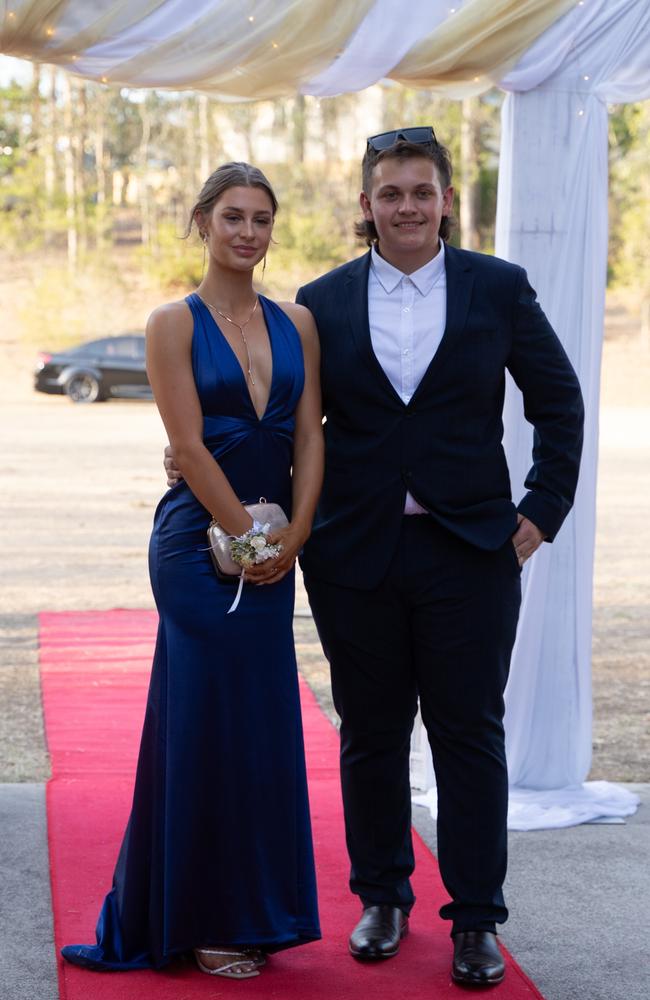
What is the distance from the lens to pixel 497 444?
3.36 meters

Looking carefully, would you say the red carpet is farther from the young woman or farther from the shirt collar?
the shirt collar

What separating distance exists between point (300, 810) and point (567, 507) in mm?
1013

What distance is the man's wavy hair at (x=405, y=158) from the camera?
3.26m

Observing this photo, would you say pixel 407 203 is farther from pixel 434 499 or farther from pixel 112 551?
pixel 112 551

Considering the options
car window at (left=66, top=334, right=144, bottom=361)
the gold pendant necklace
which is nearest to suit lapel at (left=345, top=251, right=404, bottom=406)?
the gold pendant necklace

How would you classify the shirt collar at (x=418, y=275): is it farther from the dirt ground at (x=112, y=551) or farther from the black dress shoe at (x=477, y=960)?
the dirt ground at (x=112, y=551)

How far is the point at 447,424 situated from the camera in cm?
329

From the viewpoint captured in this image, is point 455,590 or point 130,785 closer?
point 455,590

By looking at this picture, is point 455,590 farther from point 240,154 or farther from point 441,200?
point 240,154

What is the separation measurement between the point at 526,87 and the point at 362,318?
5.38ft

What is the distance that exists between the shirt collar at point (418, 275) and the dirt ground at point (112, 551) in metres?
2.65

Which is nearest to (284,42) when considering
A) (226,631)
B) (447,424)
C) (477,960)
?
(447,424)

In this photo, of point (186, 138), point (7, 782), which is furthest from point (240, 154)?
point (7, 782)

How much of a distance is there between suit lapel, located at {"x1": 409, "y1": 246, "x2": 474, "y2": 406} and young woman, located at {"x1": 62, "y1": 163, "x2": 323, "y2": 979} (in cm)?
29
